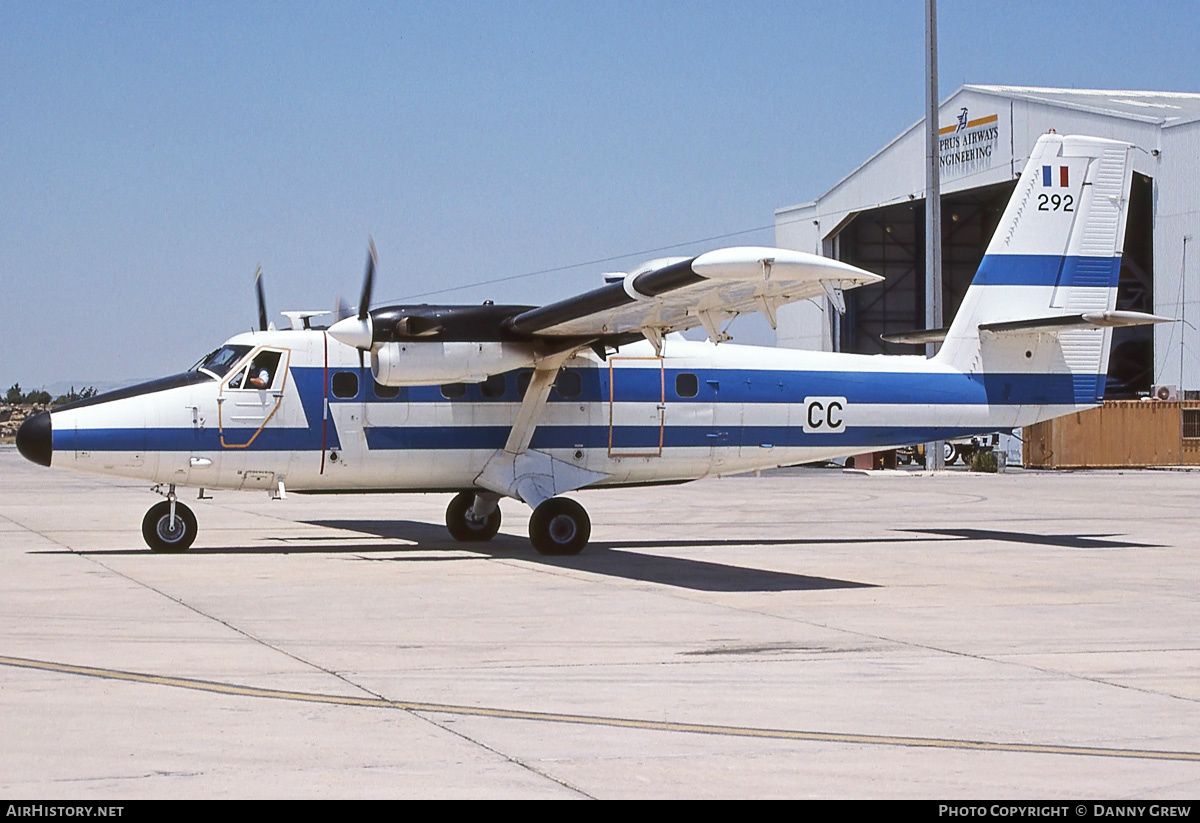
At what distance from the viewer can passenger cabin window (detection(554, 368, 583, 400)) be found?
17797 millimetres

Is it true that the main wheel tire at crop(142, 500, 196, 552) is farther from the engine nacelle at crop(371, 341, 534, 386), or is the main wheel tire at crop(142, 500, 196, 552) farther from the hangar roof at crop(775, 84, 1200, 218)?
the hangar roof at crop(775, 84, 1200, 218)

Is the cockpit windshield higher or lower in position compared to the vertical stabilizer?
lower

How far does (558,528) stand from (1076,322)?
728 cm

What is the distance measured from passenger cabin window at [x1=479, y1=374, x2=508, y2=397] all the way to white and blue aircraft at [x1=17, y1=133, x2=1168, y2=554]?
1.0 inches

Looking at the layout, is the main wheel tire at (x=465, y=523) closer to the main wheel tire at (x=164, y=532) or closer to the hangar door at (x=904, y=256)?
the main wheel tire at (x=164, y=532)

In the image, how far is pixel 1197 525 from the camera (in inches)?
842

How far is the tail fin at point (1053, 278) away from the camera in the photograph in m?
19.2

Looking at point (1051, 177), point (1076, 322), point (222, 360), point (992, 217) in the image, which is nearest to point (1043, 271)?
point (1051, 177)

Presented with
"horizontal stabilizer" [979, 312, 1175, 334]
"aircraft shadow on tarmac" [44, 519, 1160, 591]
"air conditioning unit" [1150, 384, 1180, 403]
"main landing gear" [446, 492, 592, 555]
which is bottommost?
"aircraft shadow on tarmac" [44, 519, 1160, 591]

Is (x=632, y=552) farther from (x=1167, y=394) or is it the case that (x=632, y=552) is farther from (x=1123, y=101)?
(x=1123, y=101)

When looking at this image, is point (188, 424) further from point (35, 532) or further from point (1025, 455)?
point (1025, 455)

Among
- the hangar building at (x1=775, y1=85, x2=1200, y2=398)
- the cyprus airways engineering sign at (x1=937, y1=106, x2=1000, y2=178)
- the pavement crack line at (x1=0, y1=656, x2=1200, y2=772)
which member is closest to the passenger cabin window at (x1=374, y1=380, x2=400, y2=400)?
the pavement crack line at (x1=0, y1=656, x2=1200, y2=772)
